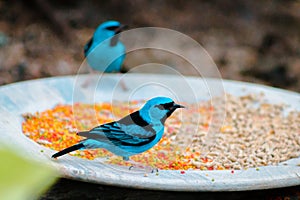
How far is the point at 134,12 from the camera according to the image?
7527 millimetres

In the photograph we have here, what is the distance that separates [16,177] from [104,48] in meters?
3.17

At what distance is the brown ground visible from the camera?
629 cm

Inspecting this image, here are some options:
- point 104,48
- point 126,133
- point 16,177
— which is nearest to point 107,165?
point 126,133

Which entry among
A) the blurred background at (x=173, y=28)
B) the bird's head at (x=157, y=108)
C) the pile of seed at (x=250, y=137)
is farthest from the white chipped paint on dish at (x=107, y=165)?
the blurred background at (x=173, y=28)

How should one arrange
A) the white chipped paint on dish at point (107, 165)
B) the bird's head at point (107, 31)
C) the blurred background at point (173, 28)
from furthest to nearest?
the blurred background at point (173, 28) < the bird's head at point (107, 31) < the white chipped paint on dish at point (107, 165)

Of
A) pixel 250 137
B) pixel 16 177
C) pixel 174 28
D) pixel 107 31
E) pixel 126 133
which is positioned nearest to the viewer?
pixel 16 177

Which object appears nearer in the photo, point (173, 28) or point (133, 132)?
point (133, 132)

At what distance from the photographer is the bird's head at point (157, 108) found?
6.63ft

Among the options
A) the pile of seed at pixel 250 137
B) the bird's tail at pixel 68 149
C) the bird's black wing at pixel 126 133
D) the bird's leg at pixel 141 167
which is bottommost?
the bird's tail at pixel 68 149

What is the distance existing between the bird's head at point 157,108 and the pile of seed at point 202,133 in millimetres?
252

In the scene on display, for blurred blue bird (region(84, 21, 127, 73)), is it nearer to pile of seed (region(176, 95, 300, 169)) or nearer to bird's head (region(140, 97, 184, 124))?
A: pile of seed (region(176, 95, 300, 169))

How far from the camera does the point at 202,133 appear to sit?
2.78 meters

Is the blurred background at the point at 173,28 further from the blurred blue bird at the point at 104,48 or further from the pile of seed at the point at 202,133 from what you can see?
the pile of seed at the point at 202,133

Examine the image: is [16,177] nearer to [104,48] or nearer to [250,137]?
[250,137]
